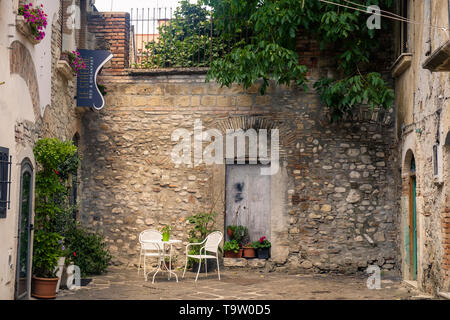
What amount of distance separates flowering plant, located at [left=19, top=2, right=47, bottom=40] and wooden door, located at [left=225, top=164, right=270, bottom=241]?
447 cm

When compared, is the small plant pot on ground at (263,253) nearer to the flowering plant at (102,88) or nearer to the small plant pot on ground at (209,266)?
the small plant pot on ground at (209,266)

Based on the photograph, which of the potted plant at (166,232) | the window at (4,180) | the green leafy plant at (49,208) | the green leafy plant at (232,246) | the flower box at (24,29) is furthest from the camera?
the green leafy plant at (232,246)

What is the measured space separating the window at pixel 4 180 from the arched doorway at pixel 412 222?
6082 mm

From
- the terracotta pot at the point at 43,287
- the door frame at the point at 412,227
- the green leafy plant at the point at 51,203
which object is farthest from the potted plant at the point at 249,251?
the terracotta pot at the point at 43,287

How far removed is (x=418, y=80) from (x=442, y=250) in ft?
8.82

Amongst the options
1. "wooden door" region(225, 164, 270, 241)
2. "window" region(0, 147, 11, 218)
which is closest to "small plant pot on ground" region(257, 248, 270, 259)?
"wooden door" region(225, 164, 270, 241)

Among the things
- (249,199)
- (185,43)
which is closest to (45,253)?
(249,199)

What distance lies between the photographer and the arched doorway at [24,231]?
22.0 feet

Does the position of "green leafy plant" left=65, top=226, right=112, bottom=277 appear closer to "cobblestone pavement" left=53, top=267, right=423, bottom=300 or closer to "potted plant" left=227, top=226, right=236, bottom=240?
"cobblestone pavement" left=53, top=267, right=423, bottom=300

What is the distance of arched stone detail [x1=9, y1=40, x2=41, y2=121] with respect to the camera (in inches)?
256

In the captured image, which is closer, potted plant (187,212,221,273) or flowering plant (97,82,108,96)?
potted plant (187,212,221,273)

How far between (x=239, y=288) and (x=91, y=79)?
458 cm

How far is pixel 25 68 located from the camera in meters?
6.94

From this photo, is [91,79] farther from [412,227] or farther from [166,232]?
[412,227]
